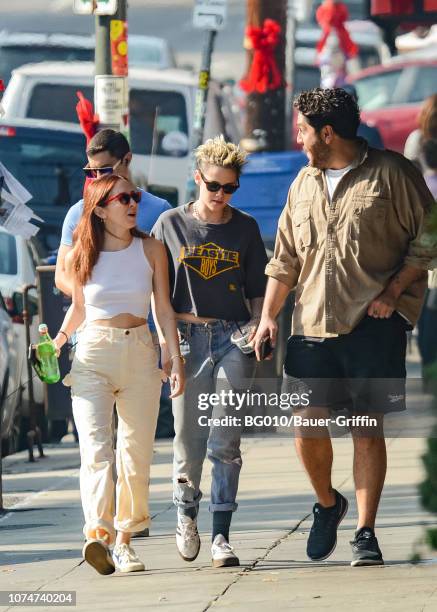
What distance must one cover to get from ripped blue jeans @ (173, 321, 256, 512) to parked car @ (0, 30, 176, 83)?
37.5 feet

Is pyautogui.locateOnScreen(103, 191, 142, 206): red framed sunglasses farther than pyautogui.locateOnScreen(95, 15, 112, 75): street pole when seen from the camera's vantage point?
No

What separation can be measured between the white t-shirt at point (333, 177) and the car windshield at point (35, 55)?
13181mm

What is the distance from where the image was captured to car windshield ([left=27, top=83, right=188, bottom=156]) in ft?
59.9

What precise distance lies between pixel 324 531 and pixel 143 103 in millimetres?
11132

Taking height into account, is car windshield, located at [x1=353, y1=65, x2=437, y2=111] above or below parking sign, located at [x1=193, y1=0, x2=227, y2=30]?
below

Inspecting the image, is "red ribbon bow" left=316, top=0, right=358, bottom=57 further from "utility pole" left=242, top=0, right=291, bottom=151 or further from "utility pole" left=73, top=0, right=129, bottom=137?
"utility pole" left=73, top=0, right=129, bottom=137

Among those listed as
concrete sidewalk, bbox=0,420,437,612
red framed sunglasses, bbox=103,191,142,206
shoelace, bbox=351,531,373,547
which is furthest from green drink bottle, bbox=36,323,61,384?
shoelace, bbox=351,531,373,547

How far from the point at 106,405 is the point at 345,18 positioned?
14.1 m

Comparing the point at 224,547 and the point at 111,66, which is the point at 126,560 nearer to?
the point at 224,547

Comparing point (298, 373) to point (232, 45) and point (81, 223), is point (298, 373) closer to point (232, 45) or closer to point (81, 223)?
point (81, 223)

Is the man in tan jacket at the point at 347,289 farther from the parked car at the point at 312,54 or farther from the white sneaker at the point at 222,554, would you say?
the parked car at the point at 312,54

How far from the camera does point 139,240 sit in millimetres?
7684

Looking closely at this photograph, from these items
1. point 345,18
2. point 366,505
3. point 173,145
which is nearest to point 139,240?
point 366,505

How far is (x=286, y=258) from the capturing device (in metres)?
7.79
